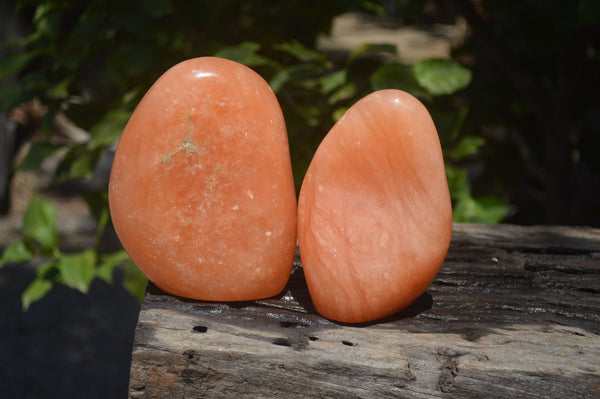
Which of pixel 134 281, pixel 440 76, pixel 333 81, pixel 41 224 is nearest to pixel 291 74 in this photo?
pixel 333 81

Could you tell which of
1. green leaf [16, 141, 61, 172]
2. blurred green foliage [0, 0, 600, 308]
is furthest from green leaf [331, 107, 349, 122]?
green leaf [16, 141, 61, 172]

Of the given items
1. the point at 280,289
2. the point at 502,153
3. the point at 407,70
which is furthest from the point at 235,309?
the point at 502,153

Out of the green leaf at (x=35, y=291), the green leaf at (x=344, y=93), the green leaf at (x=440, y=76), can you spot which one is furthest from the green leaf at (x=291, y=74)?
the green leaf at (x=35, y=291)

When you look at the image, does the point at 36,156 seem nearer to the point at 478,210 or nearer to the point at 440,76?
the point at 440,76

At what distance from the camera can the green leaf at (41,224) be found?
1520mm

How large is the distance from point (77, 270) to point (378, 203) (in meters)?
0.85

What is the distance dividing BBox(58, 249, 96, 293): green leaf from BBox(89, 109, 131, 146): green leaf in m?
0.32

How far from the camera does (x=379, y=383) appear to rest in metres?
0.90

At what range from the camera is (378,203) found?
38.1 inches

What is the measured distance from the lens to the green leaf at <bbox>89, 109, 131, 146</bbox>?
1.33 meters

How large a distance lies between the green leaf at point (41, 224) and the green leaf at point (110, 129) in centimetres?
32

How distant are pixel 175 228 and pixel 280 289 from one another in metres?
0.25

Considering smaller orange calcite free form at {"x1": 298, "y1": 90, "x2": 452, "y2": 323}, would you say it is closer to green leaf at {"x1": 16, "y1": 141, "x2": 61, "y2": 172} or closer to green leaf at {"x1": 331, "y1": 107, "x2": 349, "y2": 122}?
green leaf at {"x1": 331, "y1": 107, "x2": 349, "y2": 122}

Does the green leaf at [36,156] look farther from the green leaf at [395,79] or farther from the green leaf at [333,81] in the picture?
the green leaf at [395,79]
